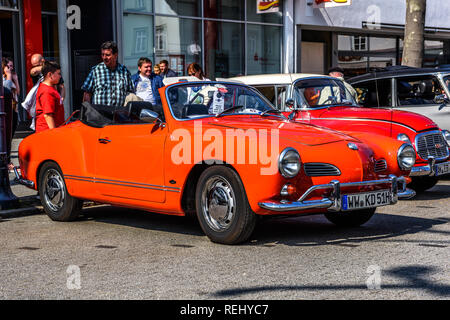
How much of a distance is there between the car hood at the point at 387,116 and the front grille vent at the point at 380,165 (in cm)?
288

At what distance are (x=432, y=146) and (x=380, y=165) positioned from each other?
10.7ft

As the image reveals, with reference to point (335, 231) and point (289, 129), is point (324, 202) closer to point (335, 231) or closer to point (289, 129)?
point (289, 129)

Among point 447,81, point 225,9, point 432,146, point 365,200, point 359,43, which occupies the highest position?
point 225,9

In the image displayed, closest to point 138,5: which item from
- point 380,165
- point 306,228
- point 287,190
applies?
point 306,228

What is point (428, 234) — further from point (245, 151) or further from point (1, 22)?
point (1, 22)

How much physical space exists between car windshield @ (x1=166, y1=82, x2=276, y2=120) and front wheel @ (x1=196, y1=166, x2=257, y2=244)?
98 cm

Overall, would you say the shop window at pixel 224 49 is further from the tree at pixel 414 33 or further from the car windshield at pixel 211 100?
the car windshield at pixel 211 100

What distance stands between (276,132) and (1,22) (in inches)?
513

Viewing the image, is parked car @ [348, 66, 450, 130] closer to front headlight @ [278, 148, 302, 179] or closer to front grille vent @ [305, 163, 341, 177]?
front grille vent @ [305, 163, 341, 177]

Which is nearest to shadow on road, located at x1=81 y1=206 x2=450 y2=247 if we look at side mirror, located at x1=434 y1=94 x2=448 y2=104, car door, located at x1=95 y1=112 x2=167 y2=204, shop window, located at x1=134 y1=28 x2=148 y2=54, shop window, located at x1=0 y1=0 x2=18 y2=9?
car door, located at x1=95 y1=112 x2=167 y2=204

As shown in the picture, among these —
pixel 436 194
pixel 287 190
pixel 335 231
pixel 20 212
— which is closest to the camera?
pixel 287 190

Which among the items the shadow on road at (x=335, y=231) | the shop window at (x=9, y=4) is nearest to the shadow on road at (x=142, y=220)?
the shadow on road at (x=335, y=231)

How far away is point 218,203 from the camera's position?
6.39 meters

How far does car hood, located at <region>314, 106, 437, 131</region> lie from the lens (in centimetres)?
981
